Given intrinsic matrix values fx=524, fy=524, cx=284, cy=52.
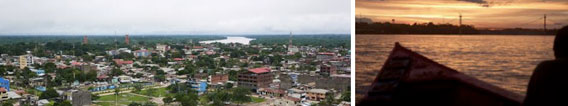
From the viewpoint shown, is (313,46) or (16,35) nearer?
(16,35)

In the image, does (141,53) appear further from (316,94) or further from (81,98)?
(316,94)

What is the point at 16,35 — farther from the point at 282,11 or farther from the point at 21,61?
the point at 282,11

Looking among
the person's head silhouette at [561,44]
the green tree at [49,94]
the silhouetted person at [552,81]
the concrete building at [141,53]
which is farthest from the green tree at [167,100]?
the person's head silhouette at [561,44]

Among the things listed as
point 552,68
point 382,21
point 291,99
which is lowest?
point 291,99

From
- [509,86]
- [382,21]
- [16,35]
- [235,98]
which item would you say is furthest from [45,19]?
[509,86]

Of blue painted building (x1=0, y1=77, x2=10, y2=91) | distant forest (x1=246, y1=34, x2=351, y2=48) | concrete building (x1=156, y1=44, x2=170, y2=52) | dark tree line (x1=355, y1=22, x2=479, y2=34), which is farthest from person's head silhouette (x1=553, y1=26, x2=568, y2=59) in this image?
blue painted building (x1=0, y1=77, x2=10, y2=91)

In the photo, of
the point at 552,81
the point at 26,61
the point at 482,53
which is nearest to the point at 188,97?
the point at 26,61

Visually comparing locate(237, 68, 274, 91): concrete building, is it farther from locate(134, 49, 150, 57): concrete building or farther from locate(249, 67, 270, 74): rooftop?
locate(134, 49, 150, 57): concrete building
